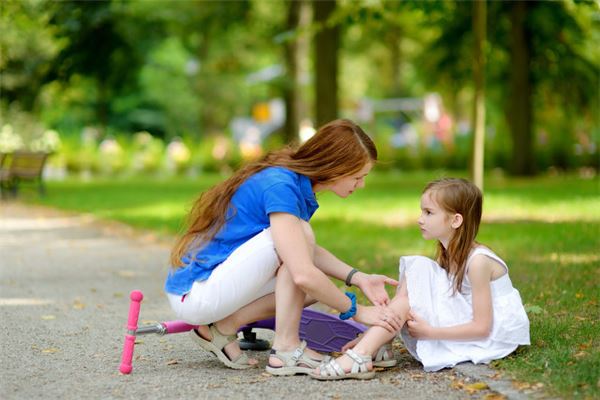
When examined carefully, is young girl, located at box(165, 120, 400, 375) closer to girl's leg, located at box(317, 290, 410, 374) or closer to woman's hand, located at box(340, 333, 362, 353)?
girl's leg, located at box(317, 290, 410, 374)

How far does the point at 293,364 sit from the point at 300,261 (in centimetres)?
53

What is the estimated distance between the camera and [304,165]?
5.01 metres

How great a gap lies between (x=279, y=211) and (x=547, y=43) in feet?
65.3

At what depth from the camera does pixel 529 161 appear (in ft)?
77.7

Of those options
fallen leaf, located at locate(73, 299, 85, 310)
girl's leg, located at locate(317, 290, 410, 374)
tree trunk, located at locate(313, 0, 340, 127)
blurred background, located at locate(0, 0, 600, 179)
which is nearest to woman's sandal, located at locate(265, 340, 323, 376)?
girl's leg, located at locate(317, 290, 410, 374)

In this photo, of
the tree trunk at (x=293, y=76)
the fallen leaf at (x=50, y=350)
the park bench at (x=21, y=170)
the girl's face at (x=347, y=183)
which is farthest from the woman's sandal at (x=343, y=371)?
the tree trunk at (x=293, y=76)

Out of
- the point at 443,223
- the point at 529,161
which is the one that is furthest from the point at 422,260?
the point at 529,161

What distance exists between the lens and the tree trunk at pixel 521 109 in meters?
23.2

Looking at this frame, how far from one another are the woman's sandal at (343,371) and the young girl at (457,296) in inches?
4.5

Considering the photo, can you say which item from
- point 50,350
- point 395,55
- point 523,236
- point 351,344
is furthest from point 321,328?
point 395,55

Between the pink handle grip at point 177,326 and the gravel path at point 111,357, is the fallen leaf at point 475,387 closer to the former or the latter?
the gravel path at point 111,357

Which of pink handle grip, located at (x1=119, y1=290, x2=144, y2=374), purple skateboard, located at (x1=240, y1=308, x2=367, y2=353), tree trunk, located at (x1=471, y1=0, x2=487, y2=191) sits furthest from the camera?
tree trunk, located at (x1=471, y1=0, x2=487, y2=191)

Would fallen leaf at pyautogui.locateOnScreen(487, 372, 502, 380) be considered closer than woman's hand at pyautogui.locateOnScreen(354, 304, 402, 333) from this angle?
Yes

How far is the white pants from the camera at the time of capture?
4.93 meters
